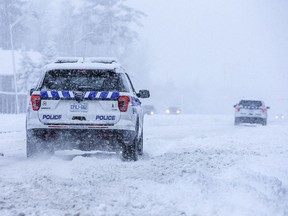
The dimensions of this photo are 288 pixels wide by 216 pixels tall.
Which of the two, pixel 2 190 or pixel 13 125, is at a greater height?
pixel 2 190

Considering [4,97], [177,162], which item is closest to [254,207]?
[177,162]

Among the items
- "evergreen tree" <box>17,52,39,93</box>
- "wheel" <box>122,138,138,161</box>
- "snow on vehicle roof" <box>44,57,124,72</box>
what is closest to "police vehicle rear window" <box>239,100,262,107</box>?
"wheel" <box>122,138,138,161</box>

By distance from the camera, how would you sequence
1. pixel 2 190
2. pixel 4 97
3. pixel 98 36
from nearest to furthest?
pixel 2 190, pixel 4 97, pixel 98 36

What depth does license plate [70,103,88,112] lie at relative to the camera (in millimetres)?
9133

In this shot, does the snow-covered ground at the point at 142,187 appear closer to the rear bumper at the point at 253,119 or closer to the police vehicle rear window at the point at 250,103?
the rear bumper at the point at 253,119

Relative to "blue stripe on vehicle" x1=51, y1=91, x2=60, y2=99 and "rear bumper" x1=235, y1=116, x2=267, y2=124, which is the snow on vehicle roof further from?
"rear bumper" x1=235, y1=116, x2=267, y2=124

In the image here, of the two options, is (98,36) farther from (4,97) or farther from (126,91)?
(126,91)

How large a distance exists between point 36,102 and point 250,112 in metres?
24.5

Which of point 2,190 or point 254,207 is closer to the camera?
point 254,207

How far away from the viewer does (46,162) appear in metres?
8.89

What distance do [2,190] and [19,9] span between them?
71785 mm

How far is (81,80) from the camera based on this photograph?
9.26 metres

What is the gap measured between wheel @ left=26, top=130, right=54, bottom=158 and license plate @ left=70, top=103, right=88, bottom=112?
74 centimetres

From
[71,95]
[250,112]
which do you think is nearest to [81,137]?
[71,95]
